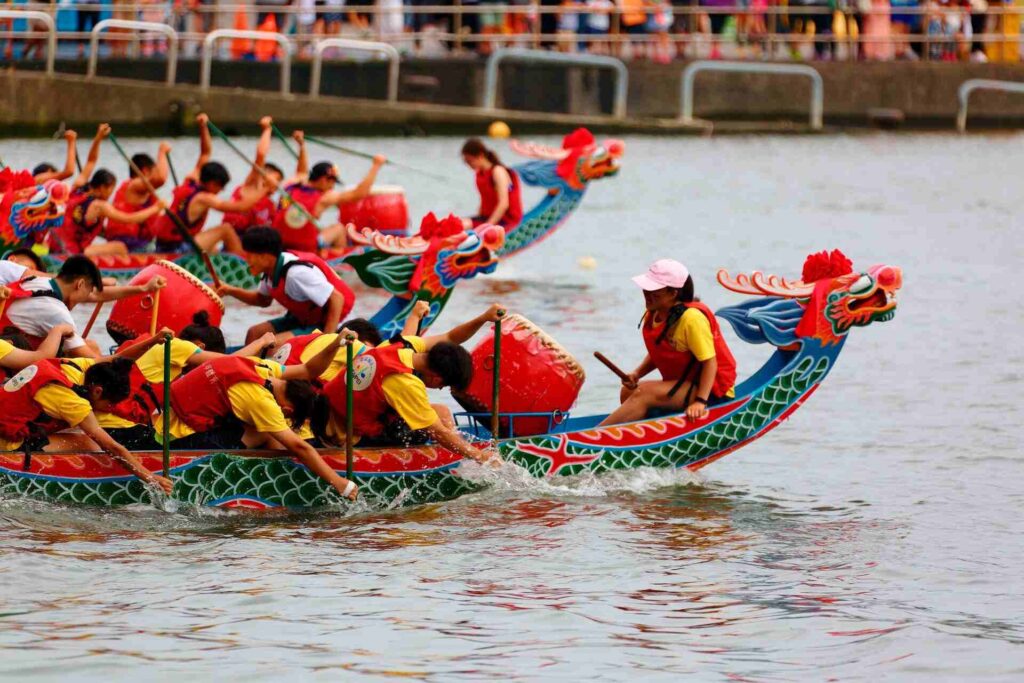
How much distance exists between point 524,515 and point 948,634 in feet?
8.19

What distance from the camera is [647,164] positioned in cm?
2917

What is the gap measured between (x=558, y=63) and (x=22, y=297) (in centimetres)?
2133

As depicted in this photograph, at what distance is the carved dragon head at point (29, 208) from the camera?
13.1 meters

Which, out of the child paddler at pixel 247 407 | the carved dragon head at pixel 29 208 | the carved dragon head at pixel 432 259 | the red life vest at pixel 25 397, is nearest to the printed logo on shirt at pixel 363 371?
the child paddler at pixel 247 407

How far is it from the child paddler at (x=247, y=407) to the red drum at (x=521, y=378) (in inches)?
39.3

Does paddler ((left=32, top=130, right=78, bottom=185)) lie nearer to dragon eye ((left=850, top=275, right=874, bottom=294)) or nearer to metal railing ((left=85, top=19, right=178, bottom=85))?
dragon eye ((left=850, top=275, right=874, bottom=294))

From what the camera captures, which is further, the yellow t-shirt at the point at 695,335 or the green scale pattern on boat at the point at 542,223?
the green scale pattern on boat at the point at 542,223

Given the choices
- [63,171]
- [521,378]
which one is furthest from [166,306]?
[63,171]

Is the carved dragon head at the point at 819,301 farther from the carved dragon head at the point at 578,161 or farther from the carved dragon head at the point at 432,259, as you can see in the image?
the carved dragon head at the point at 578,161

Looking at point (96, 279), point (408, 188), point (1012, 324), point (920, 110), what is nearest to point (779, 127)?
point (920, 110)

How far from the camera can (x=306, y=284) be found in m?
11.3

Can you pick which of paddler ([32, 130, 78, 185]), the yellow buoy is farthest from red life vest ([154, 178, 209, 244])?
the yellow buoy

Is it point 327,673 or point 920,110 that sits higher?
point 920,110

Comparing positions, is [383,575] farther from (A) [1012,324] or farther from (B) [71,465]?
(A) [1012,324]
